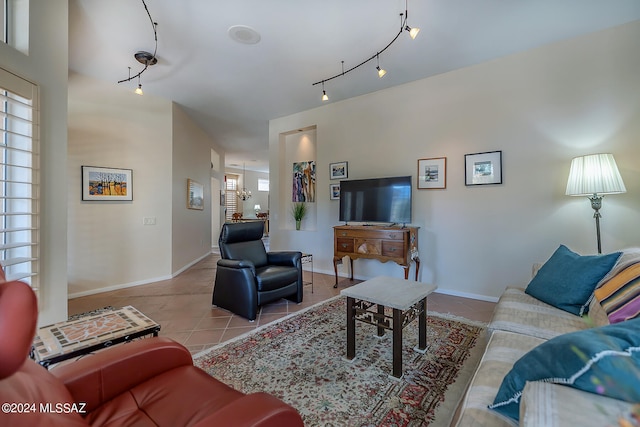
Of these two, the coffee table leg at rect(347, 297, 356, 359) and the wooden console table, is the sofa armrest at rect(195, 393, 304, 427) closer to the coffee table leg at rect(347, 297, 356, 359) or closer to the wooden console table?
the coffee table leg at rect(347, 297, 356, 359)

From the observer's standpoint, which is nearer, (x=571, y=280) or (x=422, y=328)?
(x=571, y=280)

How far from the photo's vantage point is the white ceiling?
7.71 ft

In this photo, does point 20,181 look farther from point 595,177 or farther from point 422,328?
point 595,177

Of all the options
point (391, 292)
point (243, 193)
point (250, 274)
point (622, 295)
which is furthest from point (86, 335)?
point (243, 193)

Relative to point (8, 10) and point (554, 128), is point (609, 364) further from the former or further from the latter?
Answer: point (8, 10)

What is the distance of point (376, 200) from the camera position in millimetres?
3871

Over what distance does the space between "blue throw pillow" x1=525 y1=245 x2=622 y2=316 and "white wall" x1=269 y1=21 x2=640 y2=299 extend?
1143 millimetres

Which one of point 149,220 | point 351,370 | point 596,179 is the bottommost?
point 351,370

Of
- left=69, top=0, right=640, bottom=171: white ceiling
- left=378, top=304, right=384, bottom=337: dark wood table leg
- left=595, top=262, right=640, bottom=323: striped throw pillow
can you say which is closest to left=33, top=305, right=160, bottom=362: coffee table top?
left=378, top=304, right=384, bottom=337: dark wood table leg

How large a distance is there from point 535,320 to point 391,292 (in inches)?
34.5

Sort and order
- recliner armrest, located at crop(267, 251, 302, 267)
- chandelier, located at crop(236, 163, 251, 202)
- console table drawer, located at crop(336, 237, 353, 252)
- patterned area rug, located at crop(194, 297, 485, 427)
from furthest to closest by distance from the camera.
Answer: chandelier, located at crop(236, 163, 251, 202)
console table drawer, located at crop(336, 237, 353, 252)
recliner armrest, located at crop(267, 251, 302, 267)
patterned area rug, located at crop(194, 297, 485, 427)

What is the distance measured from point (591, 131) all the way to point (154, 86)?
543 centimetres

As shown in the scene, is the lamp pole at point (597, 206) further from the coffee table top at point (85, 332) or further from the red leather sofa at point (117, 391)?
the coffee table top at point (85, 332)

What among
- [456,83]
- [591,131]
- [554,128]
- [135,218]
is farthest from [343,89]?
[135,218]
